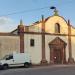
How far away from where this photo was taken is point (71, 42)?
190 feet

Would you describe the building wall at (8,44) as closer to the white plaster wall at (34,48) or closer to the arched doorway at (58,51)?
the white plaster wall at (34,48)

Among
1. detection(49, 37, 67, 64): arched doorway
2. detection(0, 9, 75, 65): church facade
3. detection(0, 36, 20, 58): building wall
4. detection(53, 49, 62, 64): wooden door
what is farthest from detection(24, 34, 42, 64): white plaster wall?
detection(53, 49, 62, 64): wooden door

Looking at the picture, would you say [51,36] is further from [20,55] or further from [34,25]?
[20,55]

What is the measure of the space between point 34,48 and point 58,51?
533cm

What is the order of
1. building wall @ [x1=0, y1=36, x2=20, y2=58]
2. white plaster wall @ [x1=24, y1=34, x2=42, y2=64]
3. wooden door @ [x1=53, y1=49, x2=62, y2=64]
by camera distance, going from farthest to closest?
1. wooden door @ [x1=53, y1=49, x2=62, y2=64]
2. white plaster wall @ [x1=24, y1=34, x2=42, y2=64]
3. building wall @ [x1=0, y1=36, x2=20, y2=58]

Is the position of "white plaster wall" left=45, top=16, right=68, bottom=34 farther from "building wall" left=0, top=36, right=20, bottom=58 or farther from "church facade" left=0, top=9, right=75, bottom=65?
"building wall" left=0, top=36, right=20, bottom=58

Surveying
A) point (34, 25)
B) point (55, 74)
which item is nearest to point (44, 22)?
point (34, 25)

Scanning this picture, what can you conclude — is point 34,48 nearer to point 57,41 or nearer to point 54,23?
point 57,41

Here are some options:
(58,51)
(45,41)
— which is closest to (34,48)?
(45,41)

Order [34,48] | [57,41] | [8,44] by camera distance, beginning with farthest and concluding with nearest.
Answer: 1. [57,41]
2. [34,48]
3. [8,44]

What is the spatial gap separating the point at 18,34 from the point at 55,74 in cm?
2178

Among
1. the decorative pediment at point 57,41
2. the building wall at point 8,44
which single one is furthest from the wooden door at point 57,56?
the building wall at point 8,44

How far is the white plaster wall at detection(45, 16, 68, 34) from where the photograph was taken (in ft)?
184

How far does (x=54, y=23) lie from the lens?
5653 centimetres
